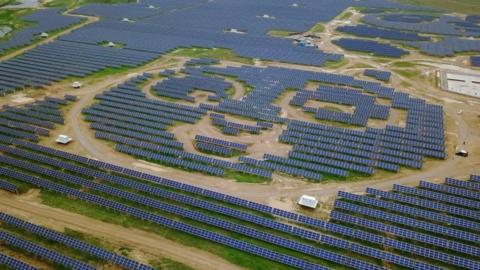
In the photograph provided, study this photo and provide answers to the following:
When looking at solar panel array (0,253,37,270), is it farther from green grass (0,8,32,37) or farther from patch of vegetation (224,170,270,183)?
green grass (0,8,32,37)

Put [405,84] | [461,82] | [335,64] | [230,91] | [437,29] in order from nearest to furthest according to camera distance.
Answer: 1. [230,91]
2. [405,84]
3. [461,82]
4. [335,64]
5. [437,29]

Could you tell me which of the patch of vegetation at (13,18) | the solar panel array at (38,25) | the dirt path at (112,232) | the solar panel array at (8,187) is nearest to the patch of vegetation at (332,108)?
the dirt path at (112,232)

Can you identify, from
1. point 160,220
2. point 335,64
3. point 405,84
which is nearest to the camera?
point 160,220

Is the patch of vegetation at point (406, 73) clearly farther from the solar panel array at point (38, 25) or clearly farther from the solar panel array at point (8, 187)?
the solar panel array at point (38, 25)

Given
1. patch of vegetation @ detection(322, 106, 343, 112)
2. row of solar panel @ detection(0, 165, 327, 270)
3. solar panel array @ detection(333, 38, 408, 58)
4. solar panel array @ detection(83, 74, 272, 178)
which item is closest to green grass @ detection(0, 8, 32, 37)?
solar panel array @ detection(83, 74, 272, 178)

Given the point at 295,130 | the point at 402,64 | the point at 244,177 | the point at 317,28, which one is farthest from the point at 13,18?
the point at 402,64

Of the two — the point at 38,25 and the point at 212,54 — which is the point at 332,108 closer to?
the point at 212,54
